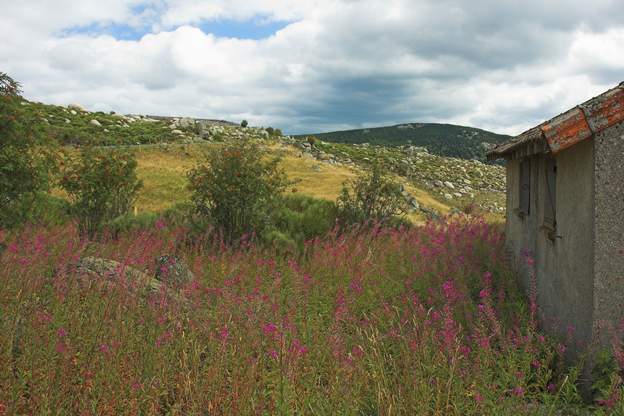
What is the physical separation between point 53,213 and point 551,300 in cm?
1115

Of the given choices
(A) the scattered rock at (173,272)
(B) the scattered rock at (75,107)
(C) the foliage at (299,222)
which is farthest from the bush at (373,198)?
(B) the scattered rock at (75,107)

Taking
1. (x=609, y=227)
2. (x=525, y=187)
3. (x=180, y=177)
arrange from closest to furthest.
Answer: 1. (x=609, y=227)
2. (x=525, y=187)
3. (x=180, y=177)

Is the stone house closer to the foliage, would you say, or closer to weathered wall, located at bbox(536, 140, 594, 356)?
weathered wall, located at bbox(536, 140, 594, 356)

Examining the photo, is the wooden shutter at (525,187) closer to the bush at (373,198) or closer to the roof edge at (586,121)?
the roof edge at (586,121)

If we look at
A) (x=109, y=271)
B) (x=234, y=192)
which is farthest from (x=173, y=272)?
(x=234, y=192)

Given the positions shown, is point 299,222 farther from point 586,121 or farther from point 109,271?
point 586,121

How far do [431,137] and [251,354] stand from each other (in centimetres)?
10968

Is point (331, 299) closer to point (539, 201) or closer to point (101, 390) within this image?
point (539, 201)

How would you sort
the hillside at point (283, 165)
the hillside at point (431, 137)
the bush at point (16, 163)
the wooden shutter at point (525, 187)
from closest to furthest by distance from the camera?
the bush at point (16, 163) < the wooden shutter at point (525, 187) < the hillside at point (283, 165) < the hillside at point (431, 137)

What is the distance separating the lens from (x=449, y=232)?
444 inches

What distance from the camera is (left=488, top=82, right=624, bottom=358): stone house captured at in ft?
17.1

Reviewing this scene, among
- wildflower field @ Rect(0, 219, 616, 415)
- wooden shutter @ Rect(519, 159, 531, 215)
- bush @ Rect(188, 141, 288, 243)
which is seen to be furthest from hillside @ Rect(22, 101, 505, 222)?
wooden shutter @ Rect(519, 159, 531, 215)

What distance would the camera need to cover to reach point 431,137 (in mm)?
110438

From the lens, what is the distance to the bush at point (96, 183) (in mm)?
13383
